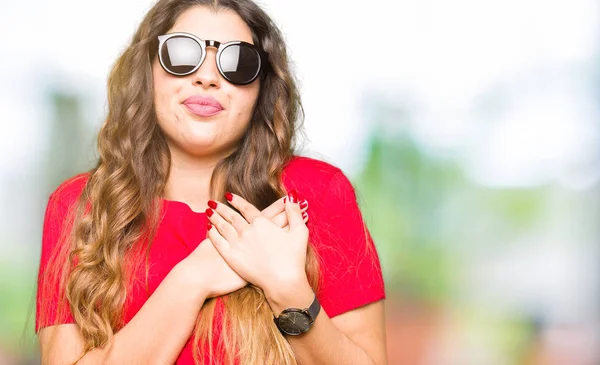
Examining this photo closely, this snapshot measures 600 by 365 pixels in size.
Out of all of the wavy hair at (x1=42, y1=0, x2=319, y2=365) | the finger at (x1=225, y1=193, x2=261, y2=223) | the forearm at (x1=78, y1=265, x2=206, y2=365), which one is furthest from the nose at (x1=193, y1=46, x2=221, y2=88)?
the forearm at (x1=78, y1=265, x2=206, y2=365)

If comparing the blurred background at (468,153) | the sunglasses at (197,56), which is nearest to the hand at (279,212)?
the sunglasses at (197,56)

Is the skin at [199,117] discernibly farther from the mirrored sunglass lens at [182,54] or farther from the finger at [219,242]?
the finger at [219,242]

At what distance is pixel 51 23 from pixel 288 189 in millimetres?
1763

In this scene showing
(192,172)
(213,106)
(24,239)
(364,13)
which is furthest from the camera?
(364,13)

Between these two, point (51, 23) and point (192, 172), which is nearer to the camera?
point (192, 172)

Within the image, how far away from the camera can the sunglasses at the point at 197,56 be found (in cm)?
224

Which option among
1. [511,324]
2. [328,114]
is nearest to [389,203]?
[328,114]

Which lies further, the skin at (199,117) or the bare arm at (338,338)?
the skin at (199,117)

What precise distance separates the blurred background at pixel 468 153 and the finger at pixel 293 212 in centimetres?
143

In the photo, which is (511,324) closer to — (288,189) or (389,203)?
(389,203)

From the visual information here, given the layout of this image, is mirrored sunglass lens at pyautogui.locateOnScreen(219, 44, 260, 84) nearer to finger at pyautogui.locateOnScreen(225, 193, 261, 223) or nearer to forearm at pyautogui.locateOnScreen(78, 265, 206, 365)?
finger at pyautogui.locateOnScreen(225, 193, 261, 223)

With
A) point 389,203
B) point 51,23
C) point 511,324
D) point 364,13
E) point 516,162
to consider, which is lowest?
point 511,324

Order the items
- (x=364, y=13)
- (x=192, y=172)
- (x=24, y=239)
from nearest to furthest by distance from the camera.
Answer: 1. (x=192, y=172)
2. (x=24, y=239)
3. (x=364, y=13)

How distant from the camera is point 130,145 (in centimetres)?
236
